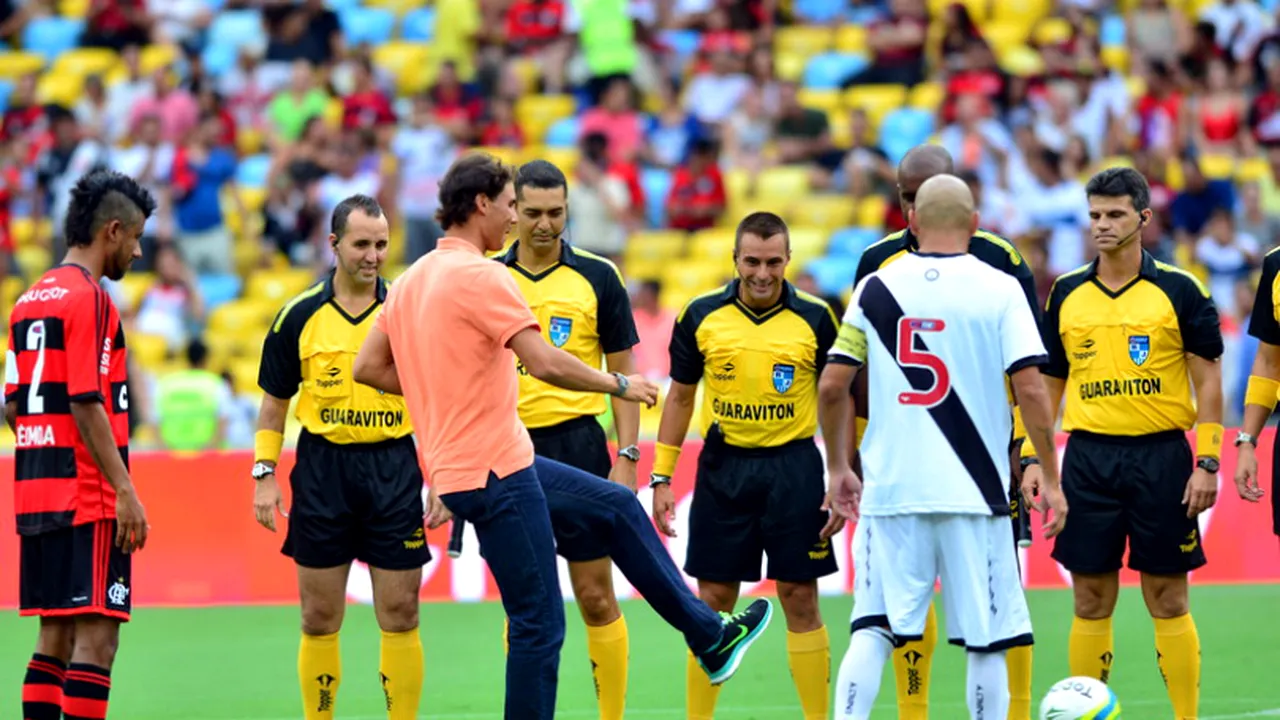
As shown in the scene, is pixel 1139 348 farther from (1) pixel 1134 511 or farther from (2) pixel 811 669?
(2) pixel 811 669

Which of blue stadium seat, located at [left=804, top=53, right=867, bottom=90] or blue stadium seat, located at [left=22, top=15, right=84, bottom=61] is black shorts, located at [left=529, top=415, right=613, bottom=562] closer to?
blue stadium seat, located at [left=804, top=53, right=867, bottom=90]

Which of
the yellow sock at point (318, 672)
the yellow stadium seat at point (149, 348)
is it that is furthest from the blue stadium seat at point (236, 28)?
the yellow sock at point (318, 672)

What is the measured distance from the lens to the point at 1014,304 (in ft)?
23.3

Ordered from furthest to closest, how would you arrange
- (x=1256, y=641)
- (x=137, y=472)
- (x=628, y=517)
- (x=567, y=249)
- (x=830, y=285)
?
(x=830, y=285), (x=137, y=472), (x=1256, y=641), (x=567, y=249), (x=628, y=517)

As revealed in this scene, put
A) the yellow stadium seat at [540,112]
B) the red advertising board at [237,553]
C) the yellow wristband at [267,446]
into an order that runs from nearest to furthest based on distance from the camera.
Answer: the yellow wristband at [267,446], the red advertising board at [237,553], the yellow stadium seat at [540,112]

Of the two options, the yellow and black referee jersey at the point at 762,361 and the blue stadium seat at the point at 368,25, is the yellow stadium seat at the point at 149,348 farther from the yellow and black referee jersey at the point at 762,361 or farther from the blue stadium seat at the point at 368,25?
the yellow and black referee jersey at the point at 762,361

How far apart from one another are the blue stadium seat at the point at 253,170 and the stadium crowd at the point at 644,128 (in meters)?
0.03

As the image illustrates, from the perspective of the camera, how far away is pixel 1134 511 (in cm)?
→ 873

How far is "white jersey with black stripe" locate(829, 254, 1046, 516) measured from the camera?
706 cm

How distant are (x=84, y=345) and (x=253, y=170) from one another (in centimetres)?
1298

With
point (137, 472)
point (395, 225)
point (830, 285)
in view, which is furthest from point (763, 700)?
point (395, 225)

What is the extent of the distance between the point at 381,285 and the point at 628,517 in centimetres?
203

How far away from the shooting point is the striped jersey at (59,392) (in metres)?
7.55

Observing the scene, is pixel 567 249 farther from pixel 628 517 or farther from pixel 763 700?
pixel 763 700
